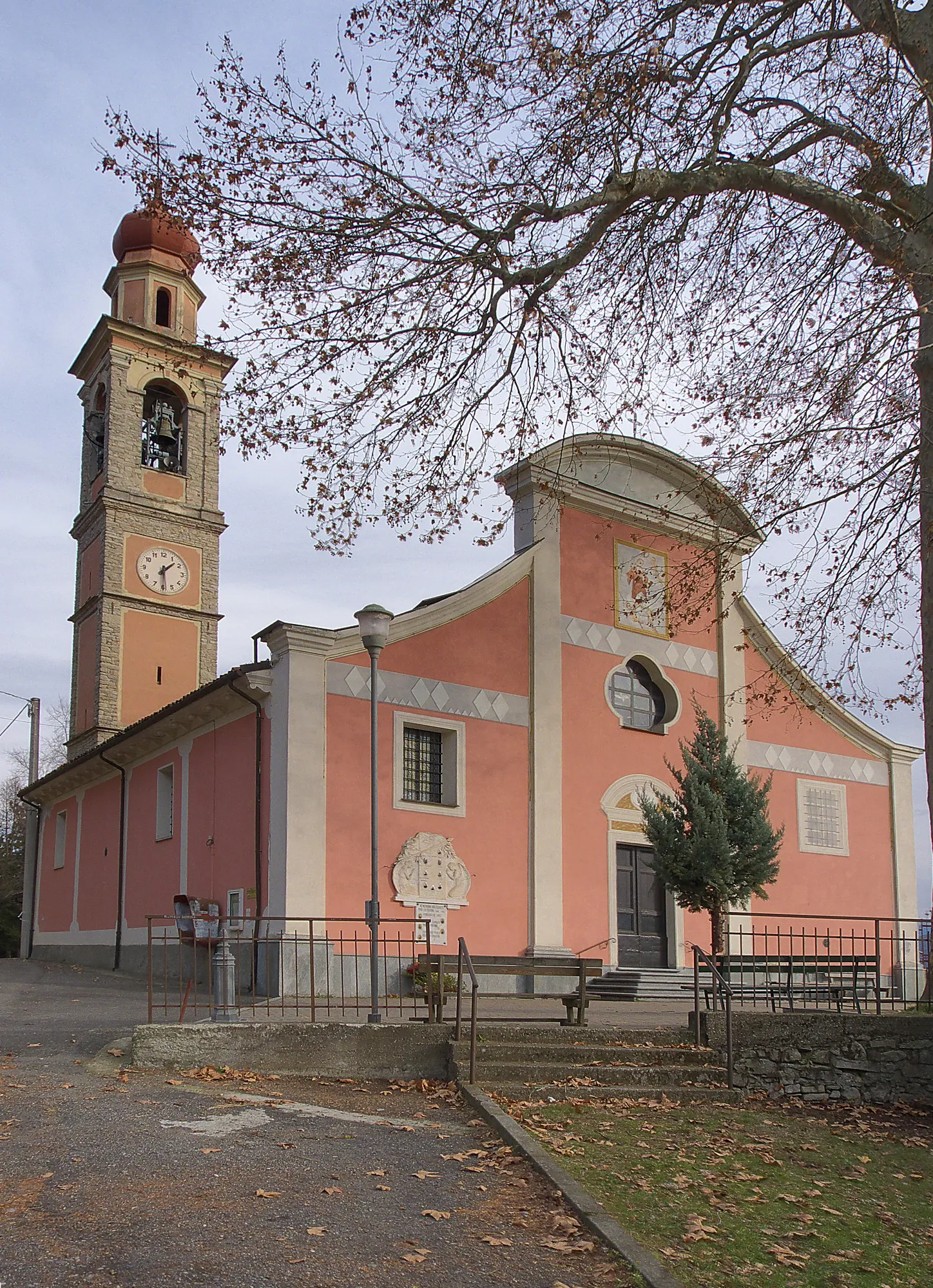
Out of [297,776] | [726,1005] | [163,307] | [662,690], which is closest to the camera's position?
[726,1005]

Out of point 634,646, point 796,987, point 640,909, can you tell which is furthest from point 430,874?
point 634,646

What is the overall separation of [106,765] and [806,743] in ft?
43.4

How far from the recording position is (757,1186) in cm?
731

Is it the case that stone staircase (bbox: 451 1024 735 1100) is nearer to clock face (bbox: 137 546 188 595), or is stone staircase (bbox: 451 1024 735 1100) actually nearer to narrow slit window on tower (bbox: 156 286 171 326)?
clock face (bbox: 137 546 188 595)

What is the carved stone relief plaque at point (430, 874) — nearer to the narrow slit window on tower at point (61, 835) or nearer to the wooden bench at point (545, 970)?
the wooden bench at point (545, 970)

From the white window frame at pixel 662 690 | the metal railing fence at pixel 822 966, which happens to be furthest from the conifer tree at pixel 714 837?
the white window frame at pixel 662 690

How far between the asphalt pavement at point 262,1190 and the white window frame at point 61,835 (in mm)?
17829

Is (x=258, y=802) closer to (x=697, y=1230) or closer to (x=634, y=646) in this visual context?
(x=634, y=646)

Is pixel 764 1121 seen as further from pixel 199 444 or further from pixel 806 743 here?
pixel 199 444

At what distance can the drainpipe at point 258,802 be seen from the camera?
1561 centimetres

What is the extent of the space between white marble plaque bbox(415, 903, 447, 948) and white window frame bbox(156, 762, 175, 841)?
5765 mm

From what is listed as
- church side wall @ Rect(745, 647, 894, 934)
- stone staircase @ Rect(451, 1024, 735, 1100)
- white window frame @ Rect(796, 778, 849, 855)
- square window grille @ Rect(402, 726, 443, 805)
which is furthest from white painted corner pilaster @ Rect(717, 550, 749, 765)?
stone staircase @ Rect(451, 1024, 735, 1100)

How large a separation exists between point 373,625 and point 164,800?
1025 centimetres

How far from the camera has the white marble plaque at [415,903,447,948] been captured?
16062 mm
